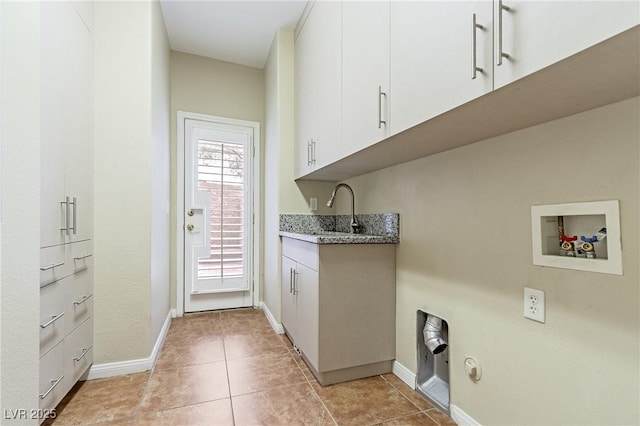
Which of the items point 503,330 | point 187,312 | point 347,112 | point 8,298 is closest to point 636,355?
point 503,330

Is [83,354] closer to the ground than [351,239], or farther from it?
closer to the ground

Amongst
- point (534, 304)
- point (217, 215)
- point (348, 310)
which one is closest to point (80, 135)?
point (217, 215)

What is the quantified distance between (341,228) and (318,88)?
117 cm

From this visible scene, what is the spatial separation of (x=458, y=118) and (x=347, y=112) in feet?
2.41

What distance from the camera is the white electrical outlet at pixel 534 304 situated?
3.51 feet

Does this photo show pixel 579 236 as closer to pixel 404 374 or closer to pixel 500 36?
pixel 500 36

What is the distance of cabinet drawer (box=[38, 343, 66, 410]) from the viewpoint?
51.7 inches

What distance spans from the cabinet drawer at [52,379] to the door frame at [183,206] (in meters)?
1.53

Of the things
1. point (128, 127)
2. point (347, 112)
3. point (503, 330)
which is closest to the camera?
point (503, 330)

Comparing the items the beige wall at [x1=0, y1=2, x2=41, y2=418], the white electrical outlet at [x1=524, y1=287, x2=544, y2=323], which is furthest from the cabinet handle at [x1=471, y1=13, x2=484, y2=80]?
the beige wall at [x1=0, y1=2, x2=41, y2=418]

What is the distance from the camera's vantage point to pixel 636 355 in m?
0.84

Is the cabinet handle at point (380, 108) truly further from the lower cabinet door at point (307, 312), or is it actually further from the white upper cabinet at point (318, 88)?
the lower cabinet door at point (307, 312)

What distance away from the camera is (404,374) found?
176 centimetres

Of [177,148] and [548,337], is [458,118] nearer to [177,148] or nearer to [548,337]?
[548,337]
